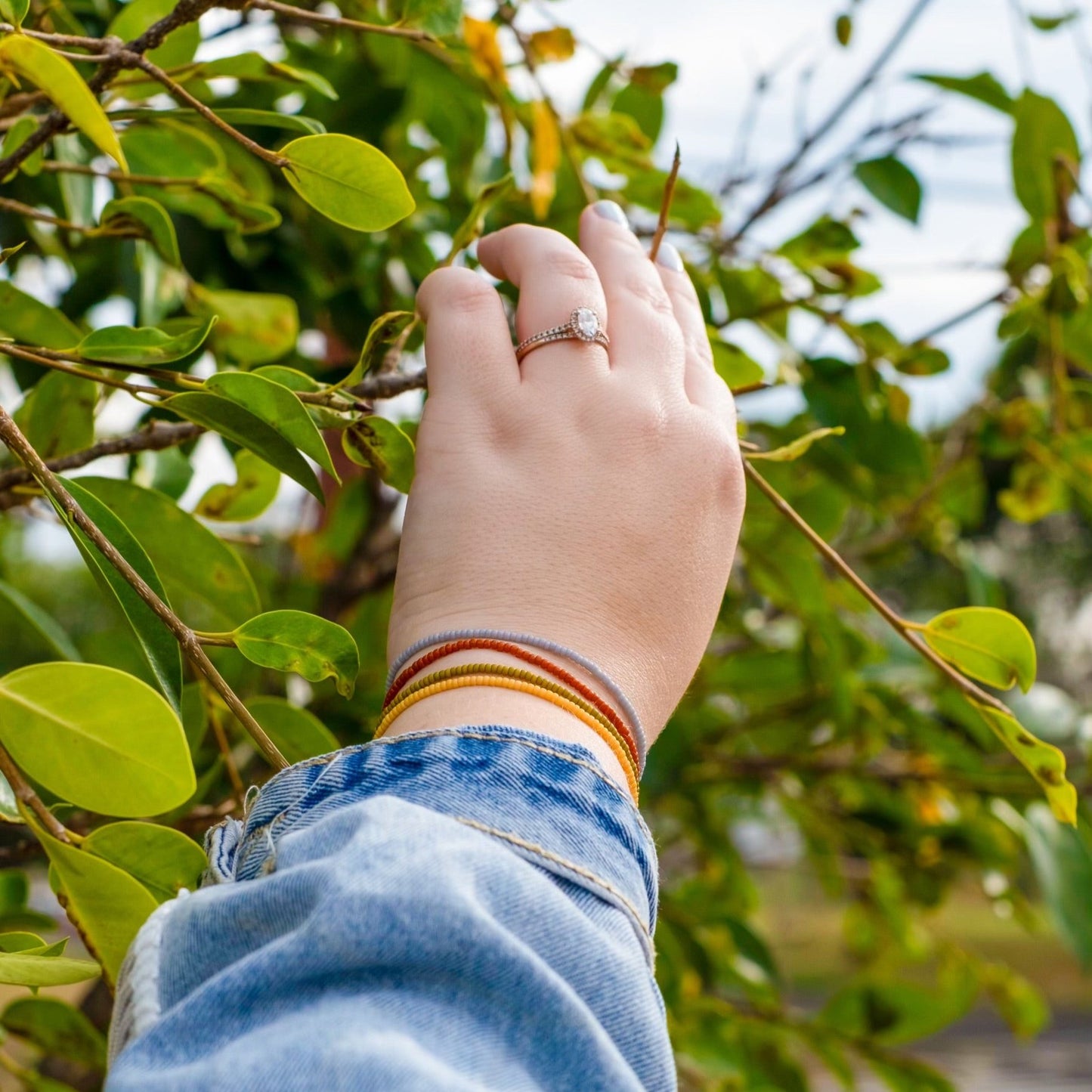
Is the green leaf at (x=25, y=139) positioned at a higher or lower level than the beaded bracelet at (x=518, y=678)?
higher

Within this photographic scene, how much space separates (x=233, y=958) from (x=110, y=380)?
6.9 inches

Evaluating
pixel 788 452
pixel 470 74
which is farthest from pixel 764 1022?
pixel 470 74

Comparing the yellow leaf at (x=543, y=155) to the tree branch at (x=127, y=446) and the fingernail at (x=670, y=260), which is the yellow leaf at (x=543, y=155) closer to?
the fingernail at (x=670, y=260)

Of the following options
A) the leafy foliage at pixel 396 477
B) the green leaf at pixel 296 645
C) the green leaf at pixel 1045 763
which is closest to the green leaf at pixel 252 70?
the leafy foliage at pixel 396 477

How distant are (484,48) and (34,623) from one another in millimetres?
325

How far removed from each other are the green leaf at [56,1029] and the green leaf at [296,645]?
241 millimetres

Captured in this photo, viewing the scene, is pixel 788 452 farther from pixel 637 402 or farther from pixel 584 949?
pixel 584 949

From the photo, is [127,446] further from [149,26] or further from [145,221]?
[149,26]

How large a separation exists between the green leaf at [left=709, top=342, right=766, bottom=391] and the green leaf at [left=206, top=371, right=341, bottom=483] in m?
0.21

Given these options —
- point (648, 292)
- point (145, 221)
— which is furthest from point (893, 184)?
point (145, 221)

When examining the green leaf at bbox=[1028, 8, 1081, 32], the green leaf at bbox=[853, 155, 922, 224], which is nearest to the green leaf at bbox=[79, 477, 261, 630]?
the green leaf at bbox=[853, 155, 922, 224]

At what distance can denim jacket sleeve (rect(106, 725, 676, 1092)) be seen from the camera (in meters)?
0.22

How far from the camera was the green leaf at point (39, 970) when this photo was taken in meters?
0.27

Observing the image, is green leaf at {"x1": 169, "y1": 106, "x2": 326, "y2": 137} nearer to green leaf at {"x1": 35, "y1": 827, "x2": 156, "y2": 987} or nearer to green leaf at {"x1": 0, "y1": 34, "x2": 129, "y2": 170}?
green leaf at {"x1": 0, "y1": 34, "x2": 129, "y2": 170}
